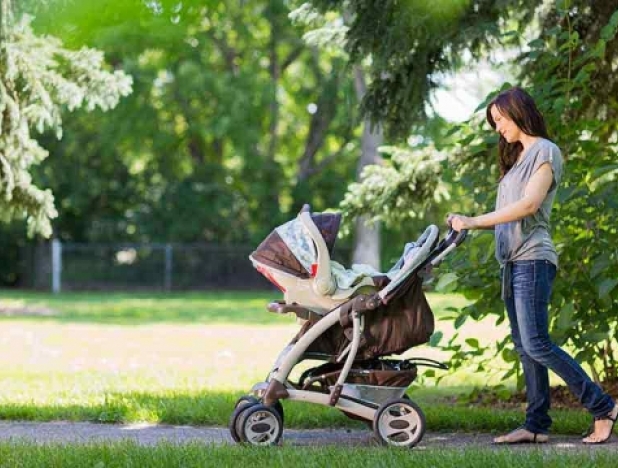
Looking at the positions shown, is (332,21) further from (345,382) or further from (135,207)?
(135,207)

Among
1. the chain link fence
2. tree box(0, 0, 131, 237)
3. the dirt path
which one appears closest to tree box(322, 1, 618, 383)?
the dirt path

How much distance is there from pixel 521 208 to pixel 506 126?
463 millimetres

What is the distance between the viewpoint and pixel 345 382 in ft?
16.6

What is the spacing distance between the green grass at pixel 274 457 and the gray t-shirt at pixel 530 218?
39.0 inches

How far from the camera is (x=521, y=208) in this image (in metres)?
4.88

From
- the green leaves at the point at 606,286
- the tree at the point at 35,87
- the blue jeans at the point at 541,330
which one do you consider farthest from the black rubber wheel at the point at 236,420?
the tree at the point at 35,87

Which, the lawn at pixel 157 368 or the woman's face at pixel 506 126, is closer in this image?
the woman's face at pixel 506 126

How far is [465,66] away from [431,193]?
124 cm

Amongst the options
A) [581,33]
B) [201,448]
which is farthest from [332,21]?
[201,448]

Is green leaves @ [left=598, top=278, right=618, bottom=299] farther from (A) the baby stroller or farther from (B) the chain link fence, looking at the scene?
(B) the chain link fence

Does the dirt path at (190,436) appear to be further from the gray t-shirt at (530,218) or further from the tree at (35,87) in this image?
the tree at (35,87)

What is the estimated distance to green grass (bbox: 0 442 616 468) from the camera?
13.6ft

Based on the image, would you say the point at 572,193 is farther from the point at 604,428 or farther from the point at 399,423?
the point at 399,423

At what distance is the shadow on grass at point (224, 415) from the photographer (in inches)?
231
